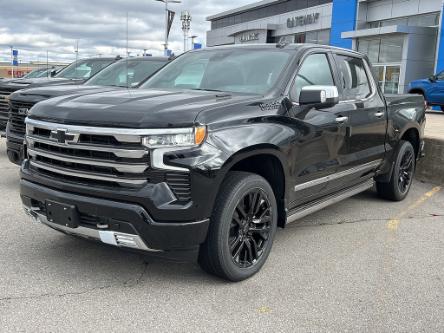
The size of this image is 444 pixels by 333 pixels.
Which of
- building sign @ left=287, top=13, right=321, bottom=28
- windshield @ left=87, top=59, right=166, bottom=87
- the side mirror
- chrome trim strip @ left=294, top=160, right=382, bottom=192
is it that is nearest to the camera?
the side mirror

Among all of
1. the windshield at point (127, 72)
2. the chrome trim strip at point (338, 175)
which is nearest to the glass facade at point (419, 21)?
the windshield at point (127, 72)

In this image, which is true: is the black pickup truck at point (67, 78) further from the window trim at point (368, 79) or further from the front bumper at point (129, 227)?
the front bumper at point (129, 227)

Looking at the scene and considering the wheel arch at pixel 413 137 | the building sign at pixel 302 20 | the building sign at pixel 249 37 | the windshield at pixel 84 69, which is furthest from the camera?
the building sign at pixel 249 37

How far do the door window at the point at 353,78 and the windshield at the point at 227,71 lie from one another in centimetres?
92

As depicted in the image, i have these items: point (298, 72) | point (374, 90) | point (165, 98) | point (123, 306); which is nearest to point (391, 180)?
point (374, 90)

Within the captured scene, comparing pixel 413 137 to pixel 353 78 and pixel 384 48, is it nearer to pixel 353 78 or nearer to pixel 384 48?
pixel 353 78

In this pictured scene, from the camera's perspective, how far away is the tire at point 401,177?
6344 millimetres

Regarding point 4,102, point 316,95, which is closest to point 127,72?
point 4,102

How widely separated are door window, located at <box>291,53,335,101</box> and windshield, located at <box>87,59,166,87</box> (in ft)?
12.3

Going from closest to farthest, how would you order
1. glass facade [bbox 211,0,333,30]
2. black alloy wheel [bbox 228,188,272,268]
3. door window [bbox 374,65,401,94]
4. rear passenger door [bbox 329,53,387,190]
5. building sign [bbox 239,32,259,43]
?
black alloy wheel [bbox 228,188,272,268] → rear passenger door [bbox 329,53,387,190] → door window [bbox 374,65,401,94] → glass facade [bbox 211,0,333,30] → building sign [bbox 239,32,259,43]

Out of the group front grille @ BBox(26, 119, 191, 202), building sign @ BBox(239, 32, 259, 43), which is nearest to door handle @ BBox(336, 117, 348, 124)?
front grille @ BBox(26, 119, 191, 202)

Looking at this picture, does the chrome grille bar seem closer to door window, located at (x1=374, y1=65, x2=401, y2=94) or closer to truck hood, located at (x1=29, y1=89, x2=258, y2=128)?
truck hood, located at (x1=29, y1=89, x2=258, y2=128)

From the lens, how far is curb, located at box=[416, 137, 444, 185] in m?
7.79

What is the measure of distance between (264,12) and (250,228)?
48666 mm
